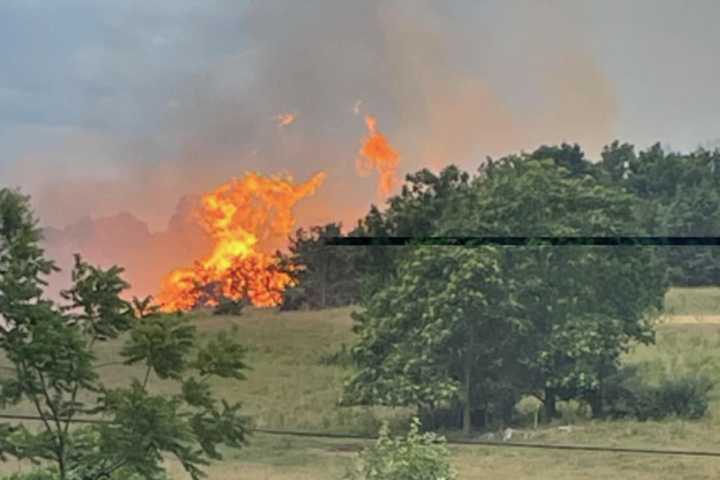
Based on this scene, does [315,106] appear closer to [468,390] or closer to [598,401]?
[468,390]

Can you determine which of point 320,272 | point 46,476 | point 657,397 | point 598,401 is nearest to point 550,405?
point 598,401

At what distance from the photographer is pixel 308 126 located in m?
1.64

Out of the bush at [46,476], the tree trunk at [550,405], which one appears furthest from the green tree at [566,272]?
the bush at [46,476]

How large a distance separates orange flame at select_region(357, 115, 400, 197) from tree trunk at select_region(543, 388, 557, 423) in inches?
18.7

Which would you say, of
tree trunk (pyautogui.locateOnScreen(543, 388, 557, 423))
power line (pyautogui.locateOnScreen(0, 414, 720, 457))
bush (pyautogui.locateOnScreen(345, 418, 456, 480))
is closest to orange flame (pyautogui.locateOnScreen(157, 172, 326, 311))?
power line (pyautogui.locateOnScreen(0, 414, 720, 457))

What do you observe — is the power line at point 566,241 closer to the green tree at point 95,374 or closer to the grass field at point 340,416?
the grass field at point 340,416

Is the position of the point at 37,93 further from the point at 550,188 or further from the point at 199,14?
the point at 550,188

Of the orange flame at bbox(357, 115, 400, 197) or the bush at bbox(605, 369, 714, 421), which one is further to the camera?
the orange flame at bbox(357, 115, 400, 197)

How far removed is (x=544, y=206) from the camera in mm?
1562

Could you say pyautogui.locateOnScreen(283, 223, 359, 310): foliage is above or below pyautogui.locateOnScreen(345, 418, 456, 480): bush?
above

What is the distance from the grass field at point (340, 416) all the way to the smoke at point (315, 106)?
21 cm

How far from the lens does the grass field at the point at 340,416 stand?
4.95ft

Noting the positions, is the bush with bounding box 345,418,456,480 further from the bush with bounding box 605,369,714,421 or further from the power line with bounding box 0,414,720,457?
the bush with bounding box 605,369,714,421

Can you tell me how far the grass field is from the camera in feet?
4.95
